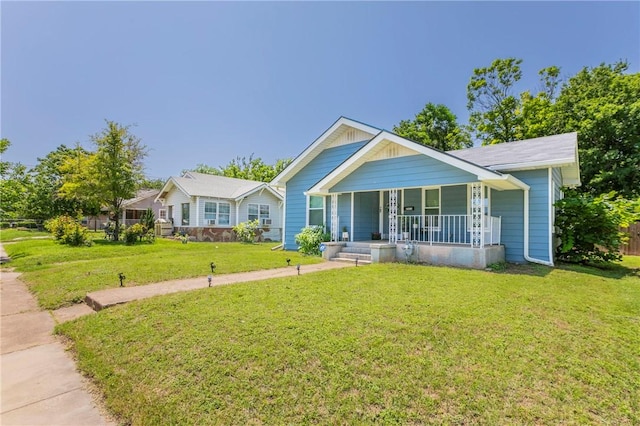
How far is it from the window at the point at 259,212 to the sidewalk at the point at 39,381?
18.9 meters

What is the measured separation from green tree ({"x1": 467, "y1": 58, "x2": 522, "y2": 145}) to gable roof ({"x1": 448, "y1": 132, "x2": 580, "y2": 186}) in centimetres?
1448

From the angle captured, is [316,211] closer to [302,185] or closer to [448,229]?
[302,185]

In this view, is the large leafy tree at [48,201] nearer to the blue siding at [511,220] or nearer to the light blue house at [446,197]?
the light blue house at [446,197]

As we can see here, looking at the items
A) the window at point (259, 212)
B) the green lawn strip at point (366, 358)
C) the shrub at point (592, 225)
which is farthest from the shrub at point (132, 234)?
the shrub at point (592, 225)

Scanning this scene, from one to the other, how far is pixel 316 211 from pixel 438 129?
1977 cm

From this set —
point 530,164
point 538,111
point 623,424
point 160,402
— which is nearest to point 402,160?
point 530,164

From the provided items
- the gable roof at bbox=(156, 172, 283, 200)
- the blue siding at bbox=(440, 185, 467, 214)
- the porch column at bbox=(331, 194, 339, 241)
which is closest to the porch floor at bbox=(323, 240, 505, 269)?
the porch column at bbox=(331, 194, 339, 241)

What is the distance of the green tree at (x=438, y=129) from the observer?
27812 millimetres

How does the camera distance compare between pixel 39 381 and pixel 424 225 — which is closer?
pixel 39 381

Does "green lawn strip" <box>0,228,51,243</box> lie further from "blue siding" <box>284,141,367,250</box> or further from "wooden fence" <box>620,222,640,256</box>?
"wooden fence" <box>620,222,640,256</box>

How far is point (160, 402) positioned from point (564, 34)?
2518 cm

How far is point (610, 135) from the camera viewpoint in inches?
683

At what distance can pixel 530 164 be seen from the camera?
905cm

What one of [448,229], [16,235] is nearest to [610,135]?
[448,229]
